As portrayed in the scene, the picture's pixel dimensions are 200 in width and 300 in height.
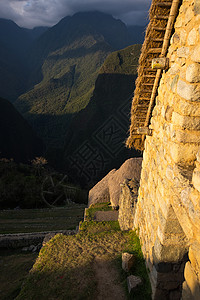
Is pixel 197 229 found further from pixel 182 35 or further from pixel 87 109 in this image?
pixel 87 109

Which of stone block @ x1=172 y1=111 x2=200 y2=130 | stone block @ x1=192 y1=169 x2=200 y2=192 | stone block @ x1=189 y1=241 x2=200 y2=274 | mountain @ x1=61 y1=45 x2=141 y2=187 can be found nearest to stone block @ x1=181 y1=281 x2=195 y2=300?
stone block @ x1=189 y1=241 x2=200 y2=274

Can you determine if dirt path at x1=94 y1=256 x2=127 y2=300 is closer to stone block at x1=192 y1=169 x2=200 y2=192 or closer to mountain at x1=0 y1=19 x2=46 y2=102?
stone block at x1=192 y1=169 x2=200 y2=192

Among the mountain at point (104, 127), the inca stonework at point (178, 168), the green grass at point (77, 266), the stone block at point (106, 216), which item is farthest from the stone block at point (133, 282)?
the mountain at point (104, 127)

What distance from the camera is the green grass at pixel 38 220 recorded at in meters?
14.1

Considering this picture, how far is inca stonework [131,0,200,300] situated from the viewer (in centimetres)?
235

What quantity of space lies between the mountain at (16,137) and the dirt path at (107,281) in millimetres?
57942

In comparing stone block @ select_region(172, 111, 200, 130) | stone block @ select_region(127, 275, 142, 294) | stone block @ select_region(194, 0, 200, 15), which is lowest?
stone block @ select_region(127, 275, 142, 294)

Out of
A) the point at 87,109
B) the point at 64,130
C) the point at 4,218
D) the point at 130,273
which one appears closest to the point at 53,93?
the point at 64,130

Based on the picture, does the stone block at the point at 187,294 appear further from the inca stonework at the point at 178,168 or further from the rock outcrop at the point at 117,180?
the rock outcrop at the point at 117,180

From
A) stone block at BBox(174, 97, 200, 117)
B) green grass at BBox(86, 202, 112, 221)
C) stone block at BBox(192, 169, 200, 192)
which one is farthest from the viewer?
green grass at BBox(86, 202, 112, 221)

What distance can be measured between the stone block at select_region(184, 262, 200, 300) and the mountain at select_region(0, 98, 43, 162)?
60.7 metres

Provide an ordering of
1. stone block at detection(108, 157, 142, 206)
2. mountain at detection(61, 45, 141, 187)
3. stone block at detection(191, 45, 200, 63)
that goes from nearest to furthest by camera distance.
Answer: stone block at detection(191, 45, 200, 63) → stone block at detection(108, 157, 142, 206) → mountain at detection(61, 45, 141, 187)

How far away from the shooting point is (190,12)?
2.53 meters

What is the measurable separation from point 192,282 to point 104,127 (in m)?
54.2
